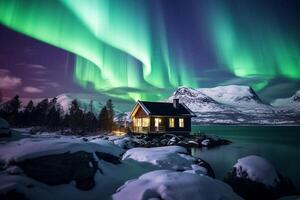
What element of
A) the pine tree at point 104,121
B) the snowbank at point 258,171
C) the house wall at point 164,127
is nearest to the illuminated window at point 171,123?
the house wall at point 164,127

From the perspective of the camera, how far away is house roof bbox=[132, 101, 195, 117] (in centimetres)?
4806

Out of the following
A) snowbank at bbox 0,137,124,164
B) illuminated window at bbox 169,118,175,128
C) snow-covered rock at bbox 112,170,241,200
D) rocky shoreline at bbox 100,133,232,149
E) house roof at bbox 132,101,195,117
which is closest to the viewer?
snow-covered rock at bbox 112,170,241,200

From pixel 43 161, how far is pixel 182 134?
40013mm

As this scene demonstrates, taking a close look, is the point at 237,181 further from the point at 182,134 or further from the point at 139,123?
the point at 139,123

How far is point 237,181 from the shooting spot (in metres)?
12.8

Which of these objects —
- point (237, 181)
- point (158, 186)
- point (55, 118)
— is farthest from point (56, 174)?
point (55, 118)

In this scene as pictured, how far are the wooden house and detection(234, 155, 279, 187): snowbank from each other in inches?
1298

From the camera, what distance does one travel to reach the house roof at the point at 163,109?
4806cm

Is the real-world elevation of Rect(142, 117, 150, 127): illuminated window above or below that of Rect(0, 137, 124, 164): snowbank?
above

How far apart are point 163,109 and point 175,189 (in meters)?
42.4

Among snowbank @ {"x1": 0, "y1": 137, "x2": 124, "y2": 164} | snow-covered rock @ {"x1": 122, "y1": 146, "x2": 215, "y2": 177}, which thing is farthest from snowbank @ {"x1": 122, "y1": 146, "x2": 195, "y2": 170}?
snowbank @ {"x1": 0, "y1": 137, "x2": 124, "y2": 164}

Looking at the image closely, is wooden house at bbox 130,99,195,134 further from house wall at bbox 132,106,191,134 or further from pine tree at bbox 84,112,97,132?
pine tree at bbox 84,112,97,132

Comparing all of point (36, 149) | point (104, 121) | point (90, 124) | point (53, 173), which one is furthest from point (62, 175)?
point (90, 124)

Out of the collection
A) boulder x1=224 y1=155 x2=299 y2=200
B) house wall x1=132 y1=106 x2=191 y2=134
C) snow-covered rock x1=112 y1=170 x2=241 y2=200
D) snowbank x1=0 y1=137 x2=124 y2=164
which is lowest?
boulder x1=224 y1=155 x2=299 y2=200
